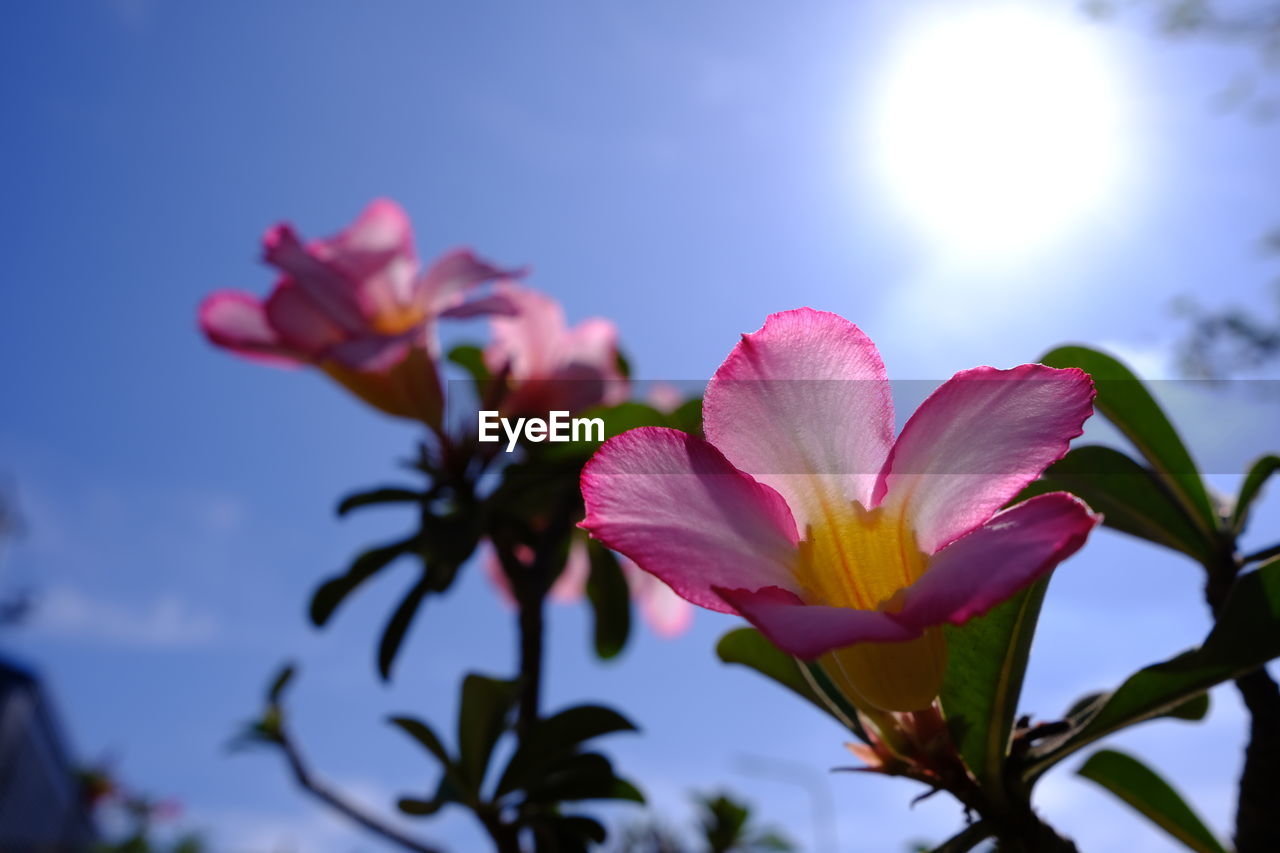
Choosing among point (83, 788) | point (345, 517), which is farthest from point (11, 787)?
point (345, 517)

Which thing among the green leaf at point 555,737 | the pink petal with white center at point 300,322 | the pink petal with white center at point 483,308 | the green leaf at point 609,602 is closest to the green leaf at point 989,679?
the green leaf at point 555,737

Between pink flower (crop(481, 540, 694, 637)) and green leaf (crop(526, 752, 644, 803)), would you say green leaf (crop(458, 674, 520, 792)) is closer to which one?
green leaf (crop(526, 752, 644, 803))

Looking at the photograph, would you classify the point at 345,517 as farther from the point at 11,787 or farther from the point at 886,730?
the point at 11,787

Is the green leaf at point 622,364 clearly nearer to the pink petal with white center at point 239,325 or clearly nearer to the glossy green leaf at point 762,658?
the pink petal with white center at point 239,325

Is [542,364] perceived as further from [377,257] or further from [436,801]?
[436,801]

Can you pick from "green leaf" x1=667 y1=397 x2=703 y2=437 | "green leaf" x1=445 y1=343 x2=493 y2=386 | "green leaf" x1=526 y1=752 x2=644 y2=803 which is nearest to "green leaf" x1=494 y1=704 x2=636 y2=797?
"green leaf" x1=526 y1=752 x2=644 y2=803
